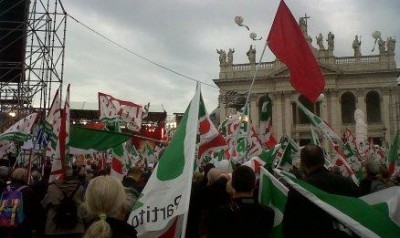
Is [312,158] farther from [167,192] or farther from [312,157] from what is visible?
[167,192]

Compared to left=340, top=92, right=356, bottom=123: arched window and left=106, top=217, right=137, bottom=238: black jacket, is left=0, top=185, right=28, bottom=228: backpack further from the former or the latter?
left=340, top=92, right=356, bottom=123: arched window

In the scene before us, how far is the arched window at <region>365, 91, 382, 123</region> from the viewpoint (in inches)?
1868

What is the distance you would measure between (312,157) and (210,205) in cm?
174

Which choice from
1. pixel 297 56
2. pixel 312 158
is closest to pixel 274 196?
pixel 312 158

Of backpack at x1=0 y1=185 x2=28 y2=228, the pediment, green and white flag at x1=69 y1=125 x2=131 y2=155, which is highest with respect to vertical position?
the pediment

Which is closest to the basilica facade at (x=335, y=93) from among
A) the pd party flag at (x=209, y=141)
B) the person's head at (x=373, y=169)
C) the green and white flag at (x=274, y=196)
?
the pd party flag at (x=209, y=141)

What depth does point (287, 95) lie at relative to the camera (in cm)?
4753

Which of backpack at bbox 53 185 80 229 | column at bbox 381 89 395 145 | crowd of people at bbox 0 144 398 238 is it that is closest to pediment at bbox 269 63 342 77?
column at bbox 381 89 395 145

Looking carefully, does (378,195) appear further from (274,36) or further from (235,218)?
(274,36)

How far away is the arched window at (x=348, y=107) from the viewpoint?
48406mm

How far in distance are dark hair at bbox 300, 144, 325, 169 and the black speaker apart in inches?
505

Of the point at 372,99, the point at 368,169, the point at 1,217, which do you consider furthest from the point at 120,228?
the point at 372,99

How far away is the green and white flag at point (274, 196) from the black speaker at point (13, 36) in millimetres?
12522

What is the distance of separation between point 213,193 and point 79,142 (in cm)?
266
